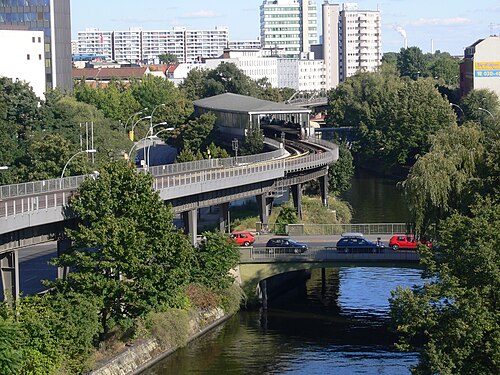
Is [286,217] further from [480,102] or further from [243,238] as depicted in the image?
[480,102]

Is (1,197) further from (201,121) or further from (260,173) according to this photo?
(201,121)

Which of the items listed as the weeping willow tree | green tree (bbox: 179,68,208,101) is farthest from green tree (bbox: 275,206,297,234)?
green tree (bbox: 179,68,208,101)

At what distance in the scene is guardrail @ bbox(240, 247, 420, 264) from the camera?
2485 inches

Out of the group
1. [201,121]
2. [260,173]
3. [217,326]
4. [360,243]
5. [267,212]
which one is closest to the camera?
[217,326]

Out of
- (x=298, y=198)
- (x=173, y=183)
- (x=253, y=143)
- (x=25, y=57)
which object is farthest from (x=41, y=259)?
(x=25, y=57)

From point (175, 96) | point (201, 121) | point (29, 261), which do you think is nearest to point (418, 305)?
point (29, 261)

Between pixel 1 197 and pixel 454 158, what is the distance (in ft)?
74.4

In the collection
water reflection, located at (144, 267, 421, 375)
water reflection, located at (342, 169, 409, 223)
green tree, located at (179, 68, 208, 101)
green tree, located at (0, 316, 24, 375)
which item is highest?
green tree, located at (179, 68, 208, 101)

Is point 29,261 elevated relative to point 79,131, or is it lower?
lower

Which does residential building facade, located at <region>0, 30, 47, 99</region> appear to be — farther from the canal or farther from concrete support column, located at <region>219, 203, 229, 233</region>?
the canal

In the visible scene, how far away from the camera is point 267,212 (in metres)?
83.7

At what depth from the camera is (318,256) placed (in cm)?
6400

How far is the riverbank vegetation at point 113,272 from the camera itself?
47.5 metres

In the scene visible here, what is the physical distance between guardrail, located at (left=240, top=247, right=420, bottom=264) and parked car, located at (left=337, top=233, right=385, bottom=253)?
0.27 metres
